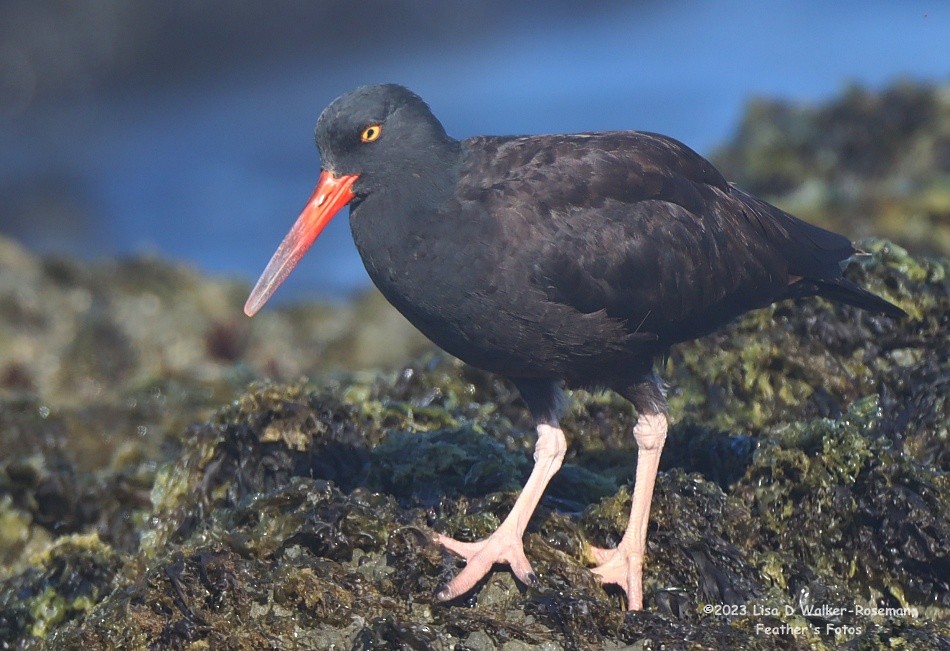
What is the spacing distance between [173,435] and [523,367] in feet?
8.87

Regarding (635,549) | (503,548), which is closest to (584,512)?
(635,549)

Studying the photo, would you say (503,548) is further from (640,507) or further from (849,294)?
(849,294)

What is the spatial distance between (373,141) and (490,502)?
4.63 feet

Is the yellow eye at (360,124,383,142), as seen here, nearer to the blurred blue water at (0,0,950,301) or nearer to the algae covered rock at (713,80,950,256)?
the algae covered rock at (713,80,950,256)

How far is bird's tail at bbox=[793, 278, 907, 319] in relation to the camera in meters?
4.56

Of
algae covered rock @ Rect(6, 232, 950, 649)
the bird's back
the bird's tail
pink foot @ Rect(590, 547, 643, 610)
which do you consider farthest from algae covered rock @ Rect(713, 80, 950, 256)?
pink foot @ Rect(590, 547, 643, 610)

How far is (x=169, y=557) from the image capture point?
364 centimetres

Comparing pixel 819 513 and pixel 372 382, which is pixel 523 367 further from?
pixel 372 382

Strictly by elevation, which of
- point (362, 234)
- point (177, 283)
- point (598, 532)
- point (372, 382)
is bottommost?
point (177, 283)

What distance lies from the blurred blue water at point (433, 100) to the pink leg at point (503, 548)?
1280cm

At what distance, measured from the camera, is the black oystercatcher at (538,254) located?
3777mm

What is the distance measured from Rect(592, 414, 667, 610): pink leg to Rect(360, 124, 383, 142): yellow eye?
→ 1559 millimetres

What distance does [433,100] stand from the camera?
20.8 meters

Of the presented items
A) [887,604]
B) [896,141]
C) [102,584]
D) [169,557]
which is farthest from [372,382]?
[896,141]
